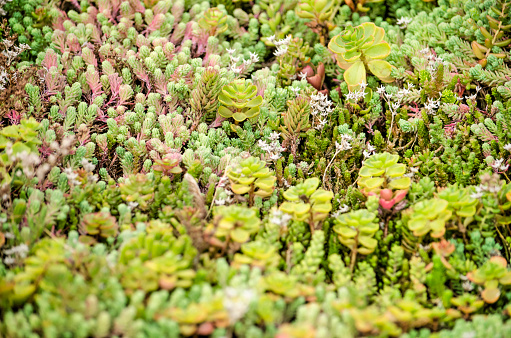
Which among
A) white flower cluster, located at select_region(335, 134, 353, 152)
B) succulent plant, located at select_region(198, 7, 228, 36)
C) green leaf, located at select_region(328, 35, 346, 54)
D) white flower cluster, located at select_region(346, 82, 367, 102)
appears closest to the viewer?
white flower cluster, located at select_region(335, 134, 353, 152)

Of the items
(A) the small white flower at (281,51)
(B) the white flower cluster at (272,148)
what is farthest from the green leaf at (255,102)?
(A) the small white flower at (281,51)

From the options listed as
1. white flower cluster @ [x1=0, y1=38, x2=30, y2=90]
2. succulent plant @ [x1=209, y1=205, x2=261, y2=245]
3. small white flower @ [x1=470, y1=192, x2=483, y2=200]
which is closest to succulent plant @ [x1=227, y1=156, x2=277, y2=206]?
succulent plant @ [x1=209, y1=205, x2=261, y2=245]

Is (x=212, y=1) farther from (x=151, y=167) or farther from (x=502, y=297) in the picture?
(x=502, y=297)

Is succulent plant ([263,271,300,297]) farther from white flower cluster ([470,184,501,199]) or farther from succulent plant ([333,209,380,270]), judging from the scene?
white flower cluster ([470,184,501,199])

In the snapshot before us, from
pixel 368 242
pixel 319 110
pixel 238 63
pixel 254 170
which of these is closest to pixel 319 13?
pixel 238 63

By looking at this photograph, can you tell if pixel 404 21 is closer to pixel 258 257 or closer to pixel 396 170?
pixel 396 170

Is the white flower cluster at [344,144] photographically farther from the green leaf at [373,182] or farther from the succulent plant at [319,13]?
the succulent plant at [319,13]

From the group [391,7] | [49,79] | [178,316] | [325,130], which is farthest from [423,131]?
[49,79]
